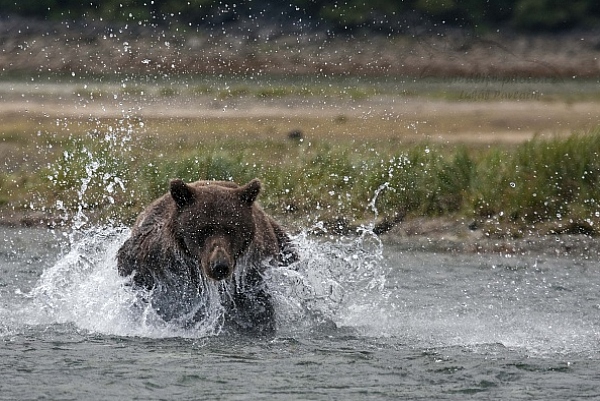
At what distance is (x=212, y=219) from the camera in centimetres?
873

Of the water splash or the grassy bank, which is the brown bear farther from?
the grassy bank

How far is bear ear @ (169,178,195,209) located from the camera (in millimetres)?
8719

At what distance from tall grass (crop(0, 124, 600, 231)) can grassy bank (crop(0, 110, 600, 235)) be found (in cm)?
1

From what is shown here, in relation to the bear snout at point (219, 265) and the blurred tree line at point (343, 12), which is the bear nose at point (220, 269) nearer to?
the bear snout at point (219, 265)

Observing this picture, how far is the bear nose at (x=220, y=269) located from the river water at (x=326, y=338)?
49 cm

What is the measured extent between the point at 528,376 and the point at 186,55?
9797 millimetres

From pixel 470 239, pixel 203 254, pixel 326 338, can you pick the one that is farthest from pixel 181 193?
pixel 470 239

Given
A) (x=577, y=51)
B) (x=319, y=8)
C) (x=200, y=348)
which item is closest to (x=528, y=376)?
(x=200, y=348)

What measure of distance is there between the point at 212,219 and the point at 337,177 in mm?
7153

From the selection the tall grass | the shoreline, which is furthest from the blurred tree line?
the shoreline

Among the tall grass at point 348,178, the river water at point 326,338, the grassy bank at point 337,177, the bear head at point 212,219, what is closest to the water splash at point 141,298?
the river water at point 326,338

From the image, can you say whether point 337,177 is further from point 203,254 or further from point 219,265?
point 219,265

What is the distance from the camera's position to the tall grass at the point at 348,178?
14477mm

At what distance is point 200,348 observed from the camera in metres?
8.58
